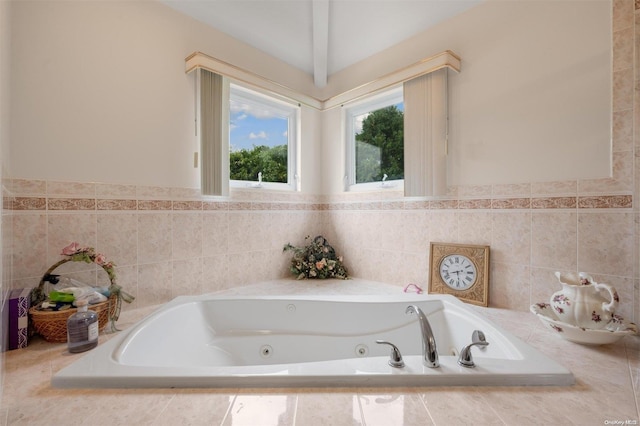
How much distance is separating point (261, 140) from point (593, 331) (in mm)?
2353

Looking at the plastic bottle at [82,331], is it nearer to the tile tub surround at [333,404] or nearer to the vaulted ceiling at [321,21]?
the tile tub surround at [333,404]

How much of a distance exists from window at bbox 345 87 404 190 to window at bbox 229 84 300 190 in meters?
0.56

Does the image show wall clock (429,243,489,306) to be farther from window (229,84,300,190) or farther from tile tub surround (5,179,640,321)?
window (229,84,300,190)

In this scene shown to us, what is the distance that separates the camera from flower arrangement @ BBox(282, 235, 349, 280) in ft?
7.39

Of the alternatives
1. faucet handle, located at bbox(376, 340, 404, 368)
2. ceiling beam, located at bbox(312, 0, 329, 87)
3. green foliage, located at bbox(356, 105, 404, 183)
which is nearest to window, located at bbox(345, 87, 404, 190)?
green foliage, located at bbox(356, 105, 404, 183)

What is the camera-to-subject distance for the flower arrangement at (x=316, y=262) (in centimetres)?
225

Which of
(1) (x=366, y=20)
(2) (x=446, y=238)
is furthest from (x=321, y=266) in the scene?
(1) (x=366, y=20)

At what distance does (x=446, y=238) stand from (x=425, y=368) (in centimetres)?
112

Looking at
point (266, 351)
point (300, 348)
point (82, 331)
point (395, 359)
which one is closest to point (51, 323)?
point (82, 331)

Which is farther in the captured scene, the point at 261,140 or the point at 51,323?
the point at 261,140

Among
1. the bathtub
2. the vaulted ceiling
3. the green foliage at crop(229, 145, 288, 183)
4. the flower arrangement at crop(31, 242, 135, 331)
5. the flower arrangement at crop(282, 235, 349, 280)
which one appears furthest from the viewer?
the flower arrangement at crop(282, 235, 349, 280)

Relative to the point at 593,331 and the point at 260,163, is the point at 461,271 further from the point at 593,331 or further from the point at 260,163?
the point at 260,163

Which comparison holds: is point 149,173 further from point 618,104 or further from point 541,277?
point 618,104

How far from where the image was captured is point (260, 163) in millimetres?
2283
